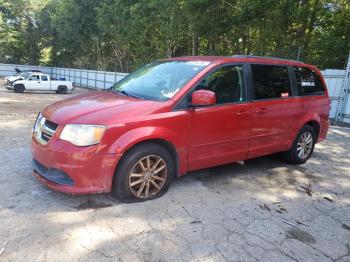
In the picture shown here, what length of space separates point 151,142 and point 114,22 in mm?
21012

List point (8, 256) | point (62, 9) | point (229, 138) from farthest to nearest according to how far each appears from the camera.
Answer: point (62, 9) < point (229, 138) < point (8, 256)

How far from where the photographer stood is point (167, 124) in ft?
13.0

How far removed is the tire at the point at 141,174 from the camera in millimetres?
3783

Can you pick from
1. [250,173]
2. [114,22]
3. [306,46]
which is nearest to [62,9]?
[114,22]

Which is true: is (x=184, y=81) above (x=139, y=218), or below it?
above

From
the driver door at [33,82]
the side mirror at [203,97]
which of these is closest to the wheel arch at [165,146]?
the side mirror at [203,97]

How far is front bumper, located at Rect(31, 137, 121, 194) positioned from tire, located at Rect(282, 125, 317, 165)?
331 centimetres

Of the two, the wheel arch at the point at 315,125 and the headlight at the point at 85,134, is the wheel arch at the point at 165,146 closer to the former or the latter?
the headlight at the point at 85,134

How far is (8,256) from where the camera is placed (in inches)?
112

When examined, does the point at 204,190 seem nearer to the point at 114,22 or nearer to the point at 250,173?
the point at 250,173

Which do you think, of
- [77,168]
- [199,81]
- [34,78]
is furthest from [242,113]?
[34,78]

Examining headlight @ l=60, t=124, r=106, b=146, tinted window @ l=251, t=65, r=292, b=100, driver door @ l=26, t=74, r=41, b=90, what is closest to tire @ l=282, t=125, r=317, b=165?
tinted window @ l=251, t=65, r=292, b=100

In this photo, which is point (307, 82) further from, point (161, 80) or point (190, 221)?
point (190, 221)

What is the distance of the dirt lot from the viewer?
10.0ft
